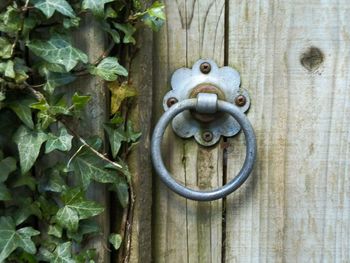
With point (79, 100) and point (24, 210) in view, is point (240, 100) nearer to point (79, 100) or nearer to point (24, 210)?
point (79, 100)

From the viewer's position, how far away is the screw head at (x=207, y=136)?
1123mm

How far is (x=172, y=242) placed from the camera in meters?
1.17

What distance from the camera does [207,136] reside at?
1.12 meters

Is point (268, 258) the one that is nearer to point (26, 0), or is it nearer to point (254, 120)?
point (254, 120)

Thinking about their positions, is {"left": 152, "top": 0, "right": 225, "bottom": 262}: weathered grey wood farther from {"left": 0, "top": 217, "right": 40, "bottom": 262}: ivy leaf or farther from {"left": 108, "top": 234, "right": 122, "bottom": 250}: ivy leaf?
{"left": 0, "top": 217, "right": 40, "bottom": 262}: ivy leaf

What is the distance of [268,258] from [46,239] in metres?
0.44

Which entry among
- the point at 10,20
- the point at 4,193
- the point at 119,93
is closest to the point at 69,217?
the point at 4,193

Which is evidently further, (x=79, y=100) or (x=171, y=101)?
(x=171, y=101)

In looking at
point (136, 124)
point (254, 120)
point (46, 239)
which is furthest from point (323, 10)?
point (46, 239)

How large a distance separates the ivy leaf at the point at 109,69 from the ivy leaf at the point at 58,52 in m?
0.03

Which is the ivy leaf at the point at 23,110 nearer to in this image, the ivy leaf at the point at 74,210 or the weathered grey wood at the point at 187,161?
the ivy leaf at the point at 74,210

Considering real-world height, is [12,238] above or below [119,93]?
below

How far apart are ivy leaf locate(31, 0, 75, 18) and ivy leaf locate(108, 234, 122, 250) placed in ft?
1.36

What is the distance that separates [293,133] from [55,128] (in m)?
0.45
